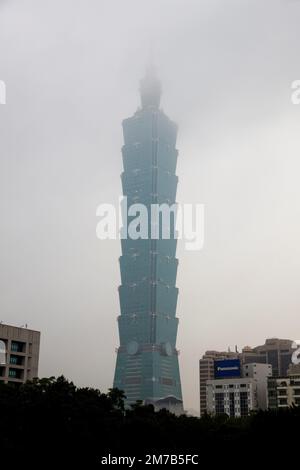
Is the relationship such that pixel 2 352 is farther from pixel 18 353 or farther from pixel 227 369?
pixel 227 369

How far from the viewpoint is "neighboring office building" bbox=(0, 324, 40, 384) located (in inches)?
4318

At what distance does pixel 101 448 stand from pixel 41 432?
536 cm

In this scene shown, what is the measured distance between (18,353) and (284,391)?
62339 millimetres

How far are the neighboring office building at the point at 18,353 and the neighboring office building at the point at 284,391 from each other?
5600 centimetres

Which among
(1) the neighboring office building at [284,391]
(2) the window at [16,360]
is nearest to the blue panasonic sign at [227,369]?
(1) the neighboring office building at [284,391]

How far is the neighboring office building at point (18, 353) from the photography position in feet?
360

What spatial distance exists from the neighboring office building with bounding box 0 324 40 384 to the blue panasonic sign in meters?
63.1

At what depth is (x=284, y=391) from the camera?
14712 cm

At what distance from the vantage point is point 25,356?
4486 inches

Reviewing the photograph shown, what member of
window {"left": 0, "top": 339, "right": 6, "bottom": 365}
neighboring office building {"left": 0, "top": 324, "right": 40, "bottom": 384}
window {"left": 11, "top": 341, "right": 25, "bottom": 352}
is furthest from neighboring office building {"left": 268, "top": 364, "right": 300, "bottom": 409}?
window {"left": 0, "top": 339, "right": 6, "bottom": 365}

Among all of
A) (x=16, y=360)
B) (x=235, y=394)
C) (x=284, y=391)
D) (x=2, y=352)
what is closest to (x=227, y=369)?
(x=235, y=394)

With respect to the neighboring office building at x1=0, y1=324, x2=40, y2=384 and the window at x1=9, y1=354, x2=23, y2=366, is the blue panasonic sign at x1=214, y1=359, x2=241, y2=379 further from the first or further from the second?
the window at x1=9, y1=354, x2=23, y2=366

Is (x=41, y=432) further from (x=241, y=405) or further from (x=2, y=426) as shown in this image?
(x=241, y=405)
